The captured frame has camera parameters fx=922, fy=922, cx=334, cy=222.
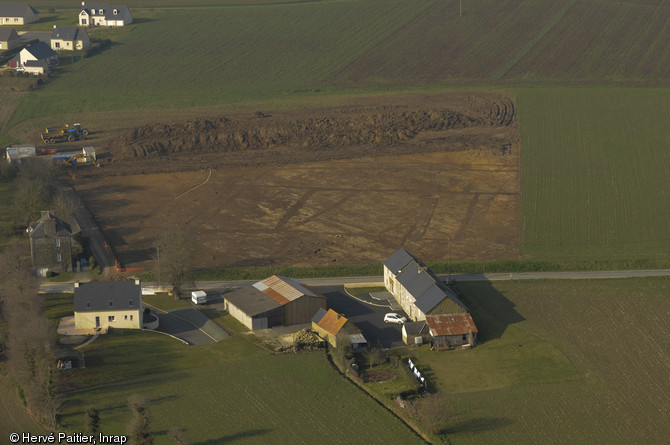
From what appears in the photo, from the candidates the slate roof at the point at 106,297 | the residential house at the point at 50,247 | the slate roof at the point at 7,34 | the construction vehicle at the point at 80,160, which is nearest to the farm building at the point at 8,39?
the slate roof at the point at 7,34

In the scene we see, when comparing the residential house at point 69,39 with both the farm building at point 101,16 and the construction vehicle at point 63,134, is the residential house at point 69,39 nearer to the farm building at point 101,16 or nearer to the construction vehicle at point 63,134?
the farm building at point 101,16

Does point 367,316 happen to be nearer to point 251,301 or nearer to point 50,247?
point 251,301

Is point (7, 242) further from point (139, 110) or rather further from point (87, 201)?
point (139, 110)

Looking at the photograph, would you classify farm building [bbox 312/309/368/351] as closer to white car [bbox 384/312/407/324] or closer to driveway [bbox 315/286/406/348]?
driveway [bbox 315/286/406/348]

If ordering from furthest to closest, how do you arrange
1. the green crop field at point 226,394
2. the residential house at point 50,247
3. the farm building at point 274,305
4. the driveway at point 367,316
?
the residential house at point 50,247 < the farm building at point 274,305 < the driveway at point 367,316 < the green crop field at point 226,394

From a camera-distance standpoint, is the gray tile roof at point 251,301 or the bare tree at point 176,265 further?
the bare tree at point 176,265

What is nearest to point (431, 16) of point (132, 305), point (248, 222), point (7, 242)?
point (248, 222)

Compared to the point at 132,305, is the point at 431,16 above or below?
above
